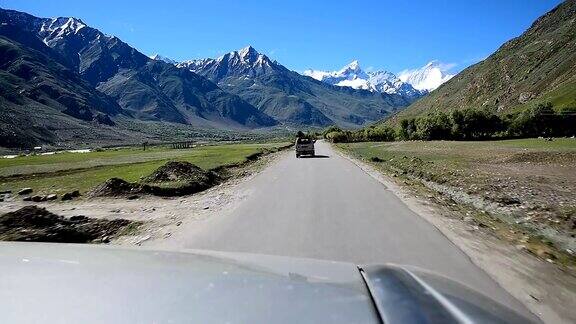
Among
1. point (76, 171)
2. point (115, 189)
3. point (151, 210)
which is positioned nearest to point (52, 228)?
point (151, 210)

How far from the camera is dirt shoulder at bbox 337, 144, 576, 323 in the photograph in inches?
239

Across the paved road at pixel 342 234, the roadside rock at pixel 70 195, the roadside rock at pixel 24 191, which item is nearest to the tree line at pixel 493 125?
the paved road at pixel 342 234

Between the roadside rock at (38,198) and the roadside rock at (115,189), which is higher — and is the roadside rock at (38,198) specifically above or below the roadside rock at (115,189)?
below

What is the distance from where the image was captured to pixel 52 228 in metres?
11.3

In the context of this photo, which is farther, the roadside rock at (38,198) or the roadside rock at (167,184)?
the roadside rock at (38,198)

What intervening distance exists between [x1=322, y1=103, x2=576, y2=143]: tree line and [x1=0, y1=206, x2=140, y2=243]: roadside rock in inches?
4697

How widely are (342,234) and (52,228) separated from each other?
7316 mm

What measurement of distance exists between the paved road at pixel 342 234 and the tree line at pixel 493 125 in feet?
372

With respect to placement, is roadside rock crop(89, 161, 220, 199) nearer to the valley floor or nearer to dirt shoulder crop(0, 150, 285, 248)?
dirt shoulder crop(0, 150, 285, 248)

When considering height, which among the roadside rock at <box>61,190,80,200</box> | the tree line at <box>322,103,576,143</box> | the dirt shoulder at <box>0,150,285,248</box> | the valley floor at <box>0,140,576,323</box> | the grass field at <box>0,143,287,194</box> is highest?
the tree line at <box>322,103,576,143</box>

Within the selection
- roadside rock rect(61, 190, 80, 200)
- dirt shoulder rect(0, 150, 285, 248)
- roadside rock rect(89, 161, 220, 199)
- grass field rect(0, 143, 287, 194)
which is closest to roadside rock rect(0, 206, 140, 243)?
dirt shoulder rect(0, 150, 285, 248)

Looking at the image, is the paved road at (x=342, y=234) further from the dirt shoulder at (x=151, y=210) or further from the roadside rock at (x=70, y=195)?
the roadside rock at (x=70, y=195)

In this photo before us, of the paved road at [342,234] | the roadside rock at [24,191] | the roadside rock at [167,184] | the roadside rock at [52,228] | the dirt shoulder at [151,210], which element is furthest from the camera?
the roadside rock at [24,191]

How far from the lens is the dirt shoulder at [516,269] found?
19.9ft
